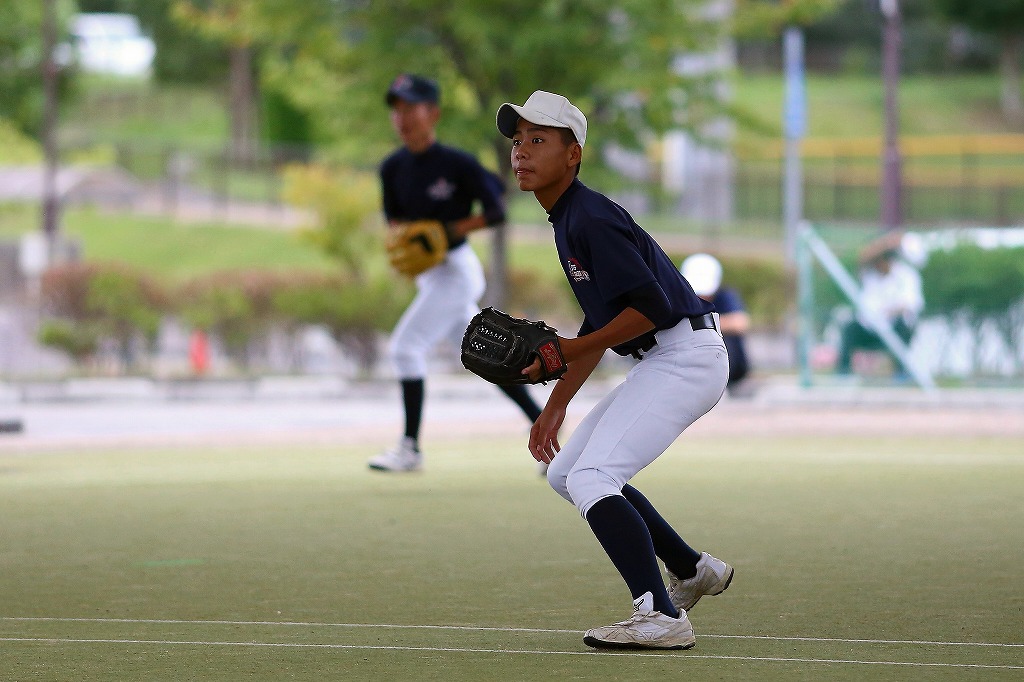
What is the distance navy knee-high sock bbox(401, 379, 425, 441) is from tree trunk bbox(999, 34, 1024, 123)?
57.4 metres

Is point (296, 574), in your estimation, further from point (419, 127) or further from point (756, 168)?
point (756, 168)

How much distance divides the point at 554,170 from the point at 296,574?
2575 mm

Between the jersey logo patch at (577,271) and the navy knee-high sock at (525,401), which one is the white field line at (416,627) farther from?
the navy knee-high sock at (525,401)

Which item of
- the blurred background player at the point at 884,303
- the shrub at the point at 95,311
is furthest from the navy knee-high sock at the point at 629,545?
the shrub at the point at 95,311

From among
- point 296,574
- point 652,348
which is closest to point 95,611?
point 296,574

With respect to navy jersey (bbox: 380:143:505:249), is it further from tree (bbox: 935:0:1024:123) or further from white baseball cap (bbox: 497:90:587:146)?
tree (bbox: 935:0:1024:123)

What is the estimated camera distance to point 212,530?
900 centimetres

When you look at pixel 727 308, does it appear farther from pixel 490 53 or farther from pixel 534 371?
pixel 534 371

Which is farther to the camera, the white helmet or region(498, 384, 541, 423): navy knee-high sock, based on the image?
the white helmet

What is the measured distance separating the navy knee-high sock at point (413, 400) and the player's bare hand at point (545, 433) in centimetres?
499

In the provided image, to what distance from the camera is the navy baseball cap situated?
34.7ft

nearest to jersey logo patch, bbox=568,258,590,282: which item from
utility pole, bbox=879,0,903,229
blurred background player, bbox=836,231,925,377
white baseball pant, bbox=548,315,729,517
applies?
white baseball pant, bbox=548,315,729,517

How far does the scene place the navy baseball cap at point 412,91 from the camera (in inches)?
417

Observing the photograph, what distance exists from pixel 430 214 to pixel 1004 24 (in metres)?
58.0
